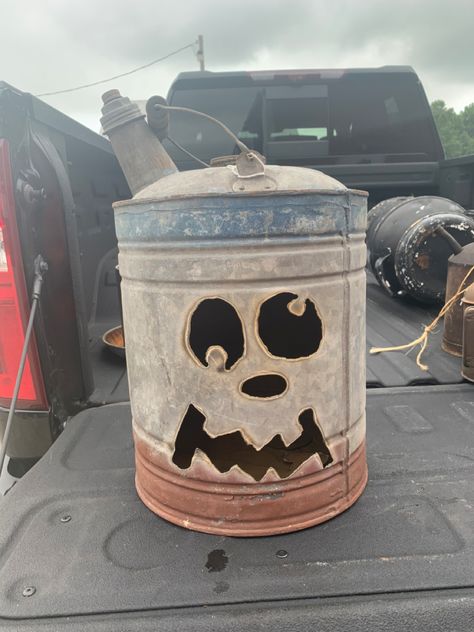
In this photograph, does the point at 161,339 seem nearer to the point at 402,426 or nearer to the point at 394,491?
the point at 394,491

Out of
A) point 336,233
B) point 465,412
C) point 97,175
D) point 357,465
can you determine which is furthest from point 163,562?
point 97,175

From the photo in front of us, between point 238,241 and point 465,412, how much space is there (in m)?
1.21

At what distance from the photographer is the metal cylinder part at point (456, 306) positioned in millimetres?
2488

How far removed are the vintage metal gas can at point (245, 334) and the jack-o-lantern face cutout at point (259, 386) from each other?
69mm

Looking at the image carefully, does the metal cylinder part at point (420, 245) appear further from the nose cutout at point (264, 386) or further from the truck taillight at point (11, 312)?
the truck taillight at point (11, 312)

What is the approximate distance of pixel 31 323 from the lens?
1708 millimetres

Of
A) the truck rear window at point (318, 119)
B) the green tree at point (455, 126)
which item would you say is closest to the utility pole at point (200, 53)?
the truck rear window at point (318, 119)

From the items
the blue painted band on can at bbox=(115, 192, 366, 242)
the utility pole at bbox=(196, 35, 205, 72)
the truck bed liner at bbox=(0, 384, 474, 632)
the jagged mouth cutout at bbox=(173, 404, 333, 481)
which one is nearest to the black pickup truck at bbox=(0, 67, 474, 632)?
the truck bed liner at bbox=(0, 384, 474, 632)

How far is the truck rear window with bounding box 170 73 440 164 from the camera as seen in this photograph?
442cm

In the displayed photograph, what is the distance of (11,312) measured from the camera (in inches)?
70.6

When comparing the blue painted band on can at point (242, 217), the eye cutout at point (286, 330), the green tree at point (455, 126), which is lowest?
the eye cutout at point (286, 330)

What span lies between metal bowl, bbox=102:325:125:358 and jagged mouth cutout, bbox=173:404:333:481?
2.73 feet

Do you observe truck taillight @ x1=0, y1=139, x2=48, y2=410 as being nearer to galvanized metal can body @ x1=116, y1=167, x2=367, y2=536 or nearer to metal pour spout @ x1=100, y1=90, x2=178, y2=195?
metal pour spout @ x1=100, y1=90, x2=178, y2=195

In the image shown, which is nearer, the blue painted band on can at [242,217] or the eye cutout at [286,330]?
the blue painted band on can at [242,217]
